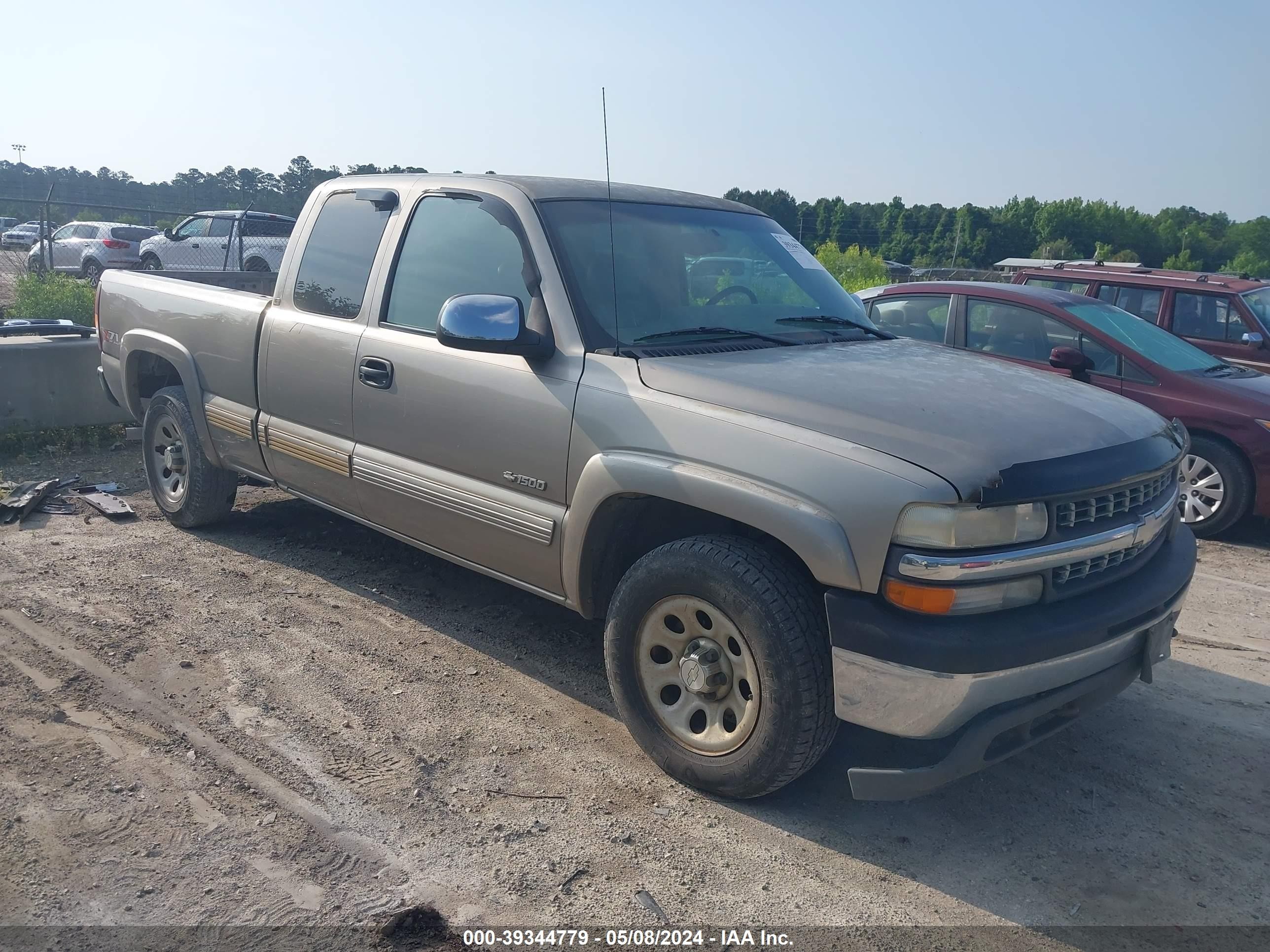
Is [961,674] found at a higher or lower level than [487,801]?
higher

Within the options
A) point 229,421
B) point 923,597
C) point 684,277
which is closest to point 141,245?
point 229,421

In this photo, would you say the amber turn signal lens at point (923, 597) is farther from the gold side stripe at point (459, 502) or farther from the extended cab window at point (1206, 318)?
the extended cab window at point (1206, 318)

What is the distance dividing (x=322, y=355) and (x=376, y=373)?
46 centimetres

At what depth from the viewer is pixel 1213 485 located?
7.21 metres

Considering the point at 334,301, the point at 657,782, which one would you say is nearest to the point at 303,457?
the point at 334,301

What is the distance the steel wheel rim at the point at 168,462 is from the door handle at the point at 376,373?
6.52 ft

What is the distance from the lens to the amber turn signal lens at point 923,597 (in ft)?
9.27

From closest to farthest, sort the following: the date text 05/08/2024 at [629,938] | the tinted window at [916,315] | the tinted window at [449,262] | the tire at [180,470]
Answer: the date text 05/08/2024 at [629,938]
the tinted window at [449,262]
the tire at [180,470]
the tinted window at [916,315]

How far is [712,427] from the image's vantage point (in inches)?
127

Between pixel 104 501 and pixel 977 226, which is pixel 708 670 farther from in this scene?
pixel 977 226

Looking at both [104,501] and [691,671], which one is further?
[104,501]

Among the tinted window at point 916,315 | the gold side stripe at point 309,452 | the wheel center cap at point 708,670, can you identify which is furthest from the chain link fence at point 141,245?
the wheel center cap at point 708,670

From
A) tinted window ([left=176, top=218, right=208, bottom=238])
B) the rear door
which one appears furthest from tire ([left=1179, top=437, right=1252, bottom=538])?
tinted window ([left=176, top=218, right=208, bottom=238])

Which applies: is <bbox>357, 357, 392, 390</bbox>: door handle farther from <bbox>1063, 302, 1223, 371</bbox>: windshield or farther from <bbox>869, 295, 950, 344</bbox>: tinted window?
<bbox>1063, 302, 1223, 371</bbox>: windshield
